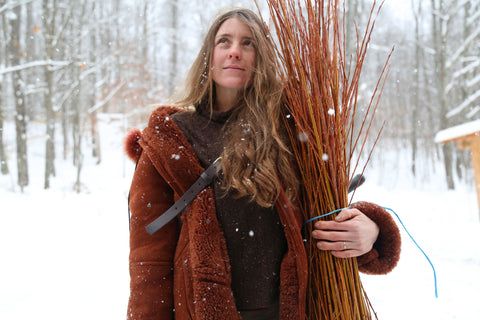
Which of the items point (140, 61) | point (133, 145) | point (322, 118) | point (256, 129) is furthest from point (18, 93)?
point (322, 118)

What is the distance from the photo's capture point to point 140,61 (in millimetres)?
14336

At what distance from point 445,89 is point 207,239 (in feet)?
39.3

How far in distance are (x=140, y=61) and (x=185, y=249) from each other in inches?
578

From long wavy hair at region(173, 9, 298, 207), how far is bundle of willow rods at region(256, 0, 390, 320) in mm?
87

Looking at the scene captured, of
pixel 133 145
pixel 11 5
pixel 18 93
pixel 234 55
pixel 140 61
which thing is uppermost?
pixel 140 61

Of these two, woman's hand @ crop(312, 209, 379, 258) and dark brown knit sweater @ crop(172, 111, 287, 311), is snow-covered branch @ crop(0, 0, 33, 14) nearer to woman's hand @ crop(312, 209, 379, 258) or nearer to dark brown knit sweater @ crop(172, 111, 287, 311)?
dark brown knit sweater @ crop(172, 111, 287, 311)

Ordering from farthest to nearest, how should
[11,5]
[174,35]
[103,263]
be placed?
[174,35] < [11,5] < [103,263]

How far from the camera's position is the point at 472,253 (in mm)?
4160

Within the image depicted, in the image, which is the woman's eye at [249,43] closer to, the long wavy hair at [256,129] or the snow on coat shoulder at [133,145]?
the long wavy hair at [256,129]

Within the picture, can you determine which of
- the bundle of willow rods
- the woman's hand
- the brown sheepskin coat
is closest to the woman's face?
the bundle of willow rods

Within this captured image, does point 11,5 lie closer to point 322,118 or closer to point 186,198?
point 186,198

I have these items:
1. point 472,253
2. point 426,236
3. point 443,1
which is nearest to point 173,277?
point 472,253

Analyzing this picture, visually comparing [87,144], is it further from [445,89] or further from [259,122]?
[259,122]

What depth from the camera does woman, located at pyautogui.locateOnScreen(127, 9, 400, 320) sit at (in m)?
1.09
